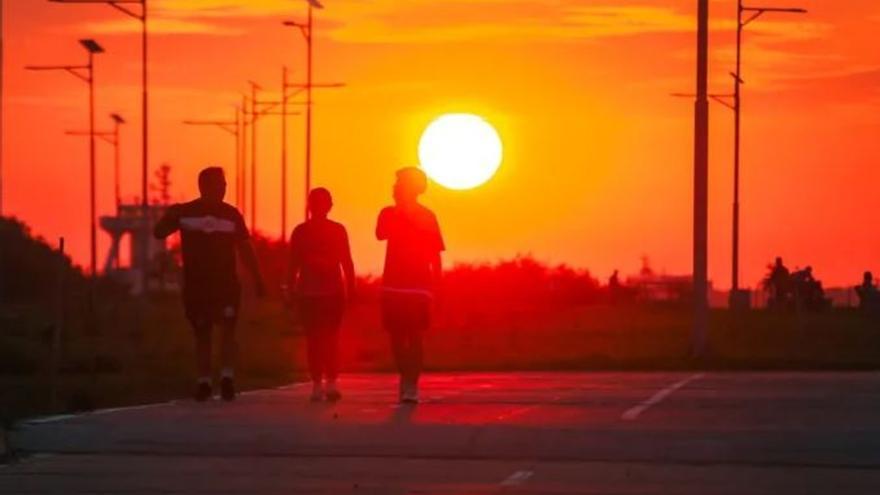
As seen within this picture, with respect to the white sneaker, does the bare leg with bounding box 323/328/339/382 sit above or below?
above

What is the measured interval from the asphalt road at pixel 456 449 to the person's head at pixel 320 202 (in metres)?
1.96

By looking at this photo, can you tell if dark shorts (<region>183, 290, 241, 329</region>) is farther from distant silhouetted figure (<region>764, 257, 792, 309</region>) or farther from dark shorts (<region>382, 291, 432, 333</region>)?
distant silhouetted figure (<region>764, 257, 792, 309</region>)

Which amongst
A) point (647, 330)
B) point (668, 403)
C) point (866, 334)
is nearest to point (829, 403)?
point (668, 403)

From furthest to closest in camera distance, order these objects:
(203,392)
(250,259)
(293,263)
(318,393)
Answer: (293,263), (250,259), (318,393), (203,392)

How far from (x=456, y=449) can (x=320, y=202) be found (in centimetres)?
480

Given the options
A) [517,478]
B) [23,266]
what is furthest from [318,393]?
[23,266]

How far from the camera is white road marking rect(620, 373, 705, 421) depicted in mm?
16909

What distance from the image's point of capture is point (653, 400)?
19.1m

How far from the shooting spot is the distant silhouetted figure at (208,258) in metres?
19.0

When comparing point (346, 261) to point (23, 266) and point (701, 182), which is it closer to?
point (701, 182)

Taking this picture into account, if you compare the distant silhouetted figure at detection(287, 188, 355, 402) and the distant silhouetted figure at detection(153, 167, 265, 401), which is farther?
the distant silhouetted figure at detection(287, 188, 355, 402)

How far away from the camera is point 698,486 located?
44.3 feet

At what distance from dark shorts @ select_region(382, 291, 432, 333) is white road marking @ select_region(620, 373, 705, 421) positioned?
1.97 meters

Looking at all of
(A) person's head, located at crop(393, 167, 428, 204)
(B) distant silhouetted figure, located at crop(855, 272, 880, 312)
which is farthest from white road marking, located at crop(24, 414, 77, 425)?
(B) distant silhouetted figure, located at crop(855, 272, 880, 312)
